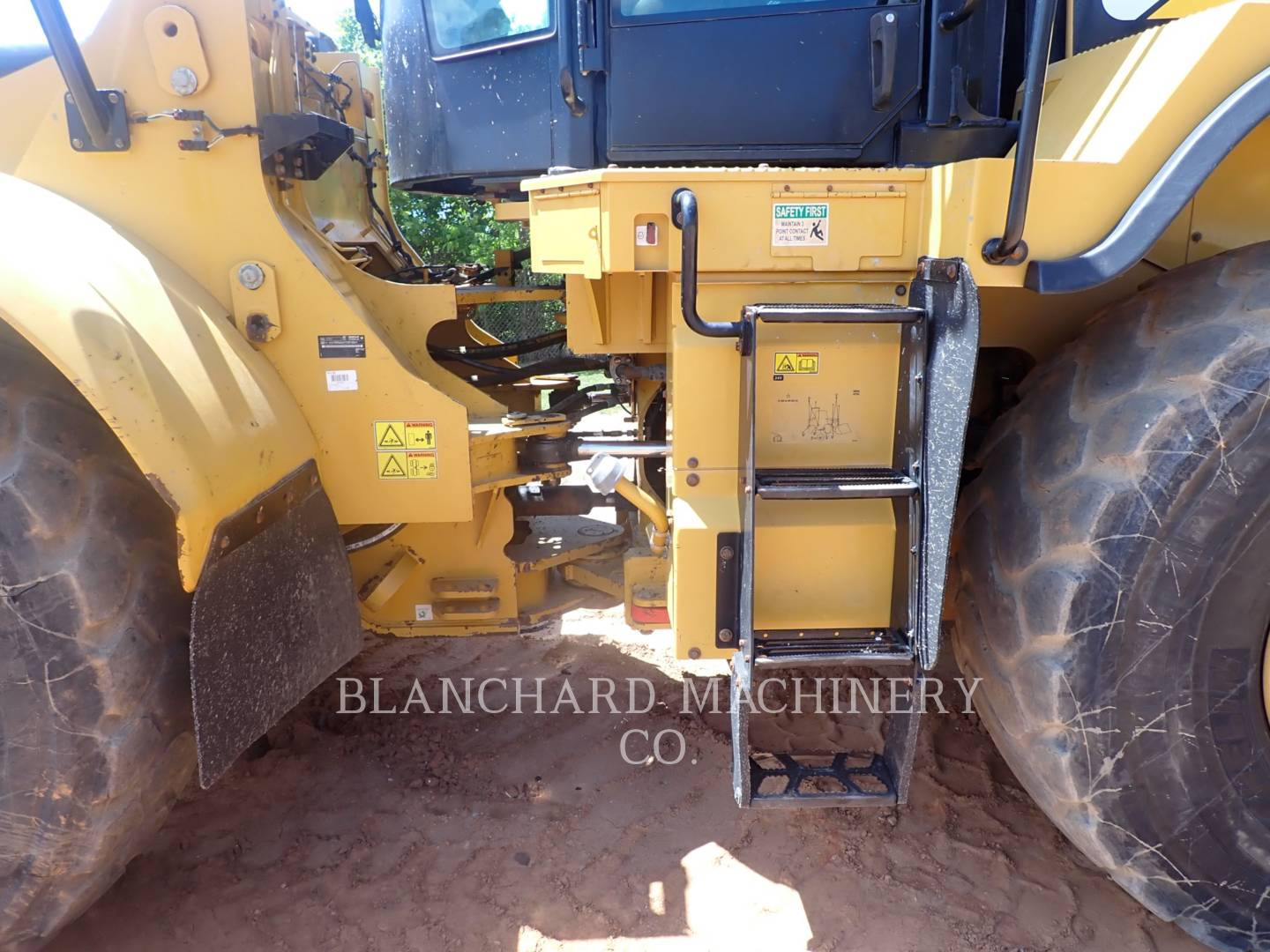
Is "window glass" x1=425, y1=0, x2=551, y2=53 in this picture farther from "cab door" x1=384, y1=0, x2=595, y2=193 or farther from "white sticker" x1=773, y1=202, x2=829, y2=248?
"white sticker" x1=773, y1=202, x2=829, y2=248

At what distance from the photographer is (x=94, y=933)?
2.13 metres

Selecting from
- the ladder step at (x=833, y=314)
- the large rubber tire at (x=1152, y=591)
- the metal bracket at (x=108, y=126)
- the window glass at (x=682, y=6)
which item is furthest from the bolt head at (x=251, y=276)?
the large rubber tire at (x=1152, y=591)

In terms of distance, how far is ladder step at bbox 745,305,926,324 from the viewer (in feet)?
5.77

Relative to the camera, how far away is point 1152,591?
166 centimetres

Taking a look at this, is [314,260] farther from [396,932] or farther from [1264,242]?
[1264,242]

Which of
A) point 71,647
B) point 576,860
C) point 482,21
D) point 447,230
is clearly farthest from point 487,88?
point 447,230

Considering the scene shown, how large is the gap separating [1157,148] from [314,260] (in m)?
1.84

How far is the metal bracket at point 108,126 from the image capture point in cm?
202

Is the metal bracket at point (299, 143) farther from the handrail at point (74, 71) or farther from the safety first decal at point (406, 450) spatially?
the safety first decal at point (406, 450)

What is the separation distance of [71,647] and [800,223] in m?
1.66

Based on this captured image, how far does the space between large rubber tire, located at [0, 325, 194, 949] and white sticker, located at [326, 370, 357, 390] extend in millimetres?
505

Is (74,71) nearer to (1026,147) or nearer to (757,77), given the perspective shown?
(757,77)

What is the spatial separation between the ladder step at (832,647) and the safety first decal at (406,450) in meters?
0.94

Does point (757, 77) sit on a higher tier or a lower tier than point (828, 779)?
higher
